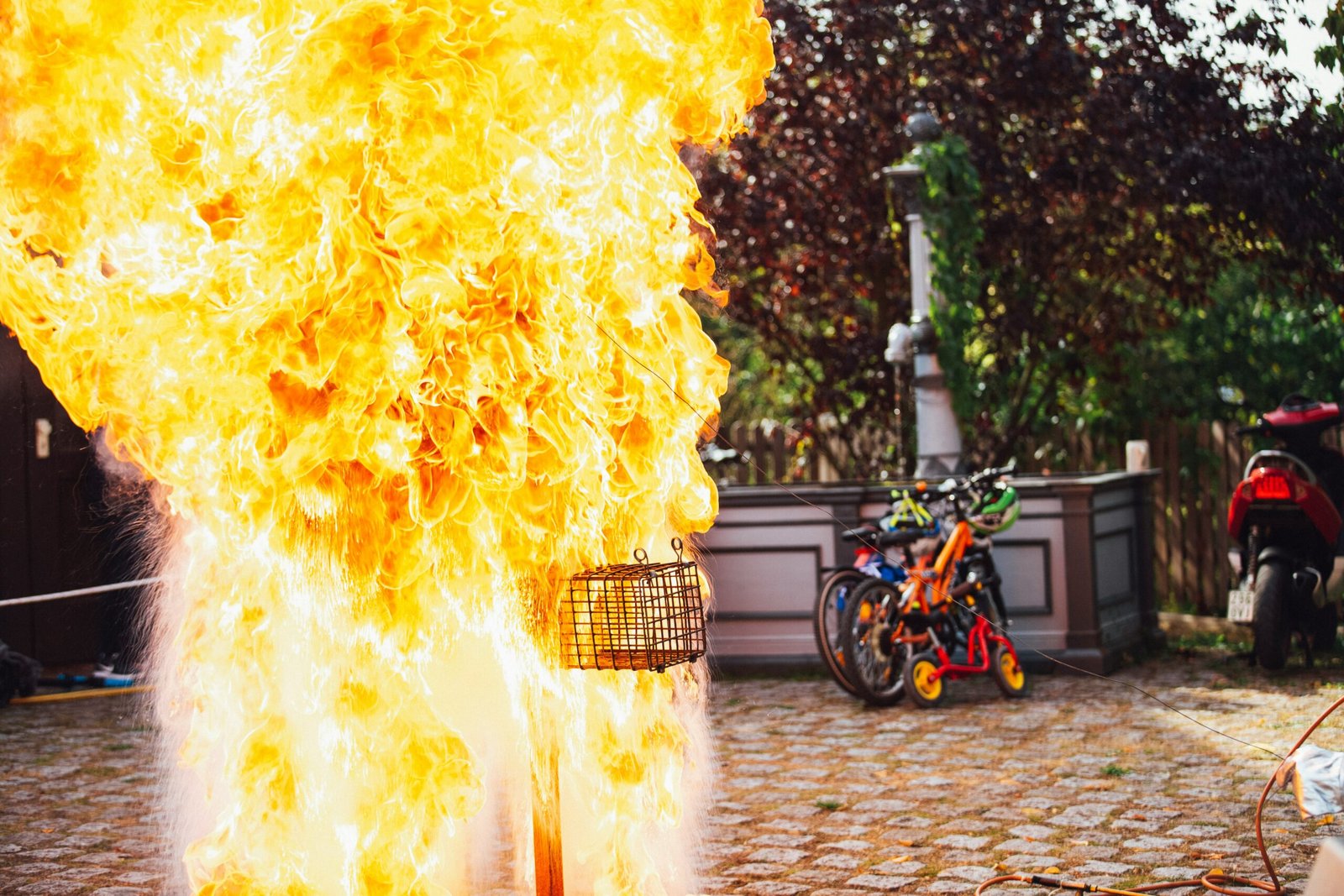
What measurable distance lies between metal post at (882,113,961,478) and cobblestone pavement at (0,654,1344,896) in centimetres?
207

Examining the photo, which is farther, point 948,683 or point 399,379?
point 948,683

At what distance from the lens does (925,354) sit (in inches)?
447

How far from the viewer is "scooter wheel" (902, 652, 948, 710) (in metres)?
8.67

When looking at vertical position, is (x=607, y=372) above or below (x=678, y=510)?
above

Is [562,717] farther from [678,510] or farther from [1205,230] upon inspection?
[1205,230]

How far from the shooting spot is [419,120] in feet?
13.7

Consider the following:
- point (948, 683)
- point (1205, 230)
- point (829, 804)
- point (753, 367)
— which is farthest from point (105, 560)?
point (753, 367)

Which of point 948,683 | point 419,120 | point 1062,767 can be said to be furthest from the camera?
point 948,683

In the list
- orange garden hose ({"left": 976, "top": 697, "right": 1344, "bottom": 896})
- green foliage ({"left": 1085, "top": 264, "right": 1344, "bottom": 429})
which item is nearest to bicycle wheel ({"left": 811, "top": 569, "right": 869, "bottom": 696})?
orange garden hose ({"left": 976, "top": 697, "right": 1344, "bottom": 896})

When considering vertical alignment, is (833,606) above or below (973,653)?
above

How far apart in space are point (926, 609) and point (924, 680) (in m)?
0.41

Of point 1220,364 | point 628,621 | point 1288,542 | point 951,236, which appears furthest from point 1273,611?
point 628,621

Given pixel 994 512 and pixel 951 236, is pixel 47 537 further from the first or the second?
pixel 951 236

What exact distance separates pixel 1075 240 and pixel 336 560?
34.3 ft
